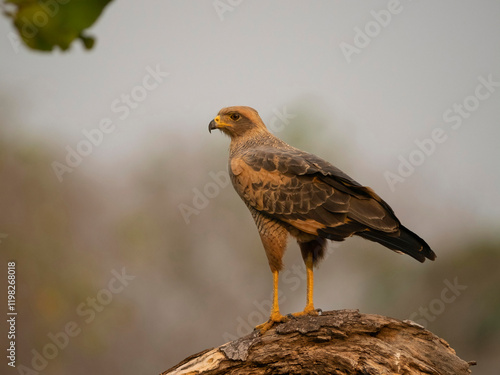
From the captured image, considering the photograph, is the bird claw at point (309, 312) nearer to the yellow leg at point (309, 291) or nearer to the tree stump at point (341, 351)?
the yellow leg at point (309, 291)

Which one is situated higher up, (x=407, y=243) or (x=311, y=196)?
(x=311, y=196)

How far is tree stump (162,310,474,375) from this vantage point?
12.0 ft

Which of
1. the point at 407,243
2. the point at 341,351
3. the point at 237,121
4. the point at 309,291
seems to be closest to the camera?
the point at 341,351

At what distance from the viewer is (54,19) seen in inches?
24.0

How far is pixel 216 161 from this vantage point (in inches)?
288

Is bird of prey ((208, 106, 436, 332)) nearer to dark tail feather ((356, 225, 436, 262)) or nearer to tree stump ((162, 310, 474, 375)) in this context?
dark tail feather ((356, 225, 436, 262))

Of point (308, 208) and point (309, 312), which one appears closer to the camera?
point (308, 208)

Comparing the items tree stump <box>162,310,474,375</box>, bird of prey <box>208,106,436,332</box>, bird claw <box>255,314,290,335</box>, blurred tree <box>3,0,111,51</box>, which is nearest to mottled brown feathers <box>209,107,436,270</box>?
bird of prey <box>208,106,436,332</box>

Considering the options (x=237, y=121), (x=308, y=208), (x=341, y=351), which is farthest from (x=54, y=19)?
(x=237, y=121)

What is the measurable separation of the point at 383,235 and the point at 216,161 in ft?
12.7

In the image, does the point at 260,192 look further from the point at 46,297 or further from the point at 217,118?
the point at 46,297

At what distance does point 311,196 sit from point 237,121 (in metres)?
1.16

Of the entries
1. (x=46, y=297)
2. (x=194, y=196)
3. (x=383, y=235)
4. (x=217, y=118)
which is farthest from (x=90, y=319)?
(x=383, y=235)

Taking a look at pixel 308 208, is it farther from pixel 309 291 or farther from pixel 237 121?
pixel 237 121
